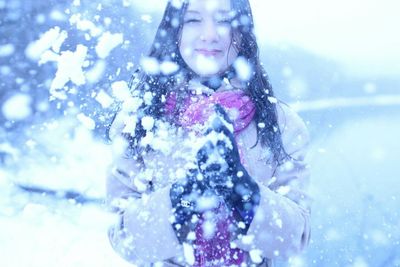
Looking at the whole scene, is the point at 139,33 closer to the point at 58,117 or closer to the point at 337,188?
the point at 58,117

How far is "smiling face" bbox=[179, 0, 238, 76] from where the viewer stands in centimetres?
153

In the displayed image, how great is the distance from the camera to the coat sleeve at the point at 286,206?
1.37 metres

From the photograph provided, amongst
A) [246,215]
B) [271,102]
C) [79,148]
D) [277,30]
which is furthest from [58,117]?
[246,215]

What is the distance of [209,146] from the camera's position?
122cm

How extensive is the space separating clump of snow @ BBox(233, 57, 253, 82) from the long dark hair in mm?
12

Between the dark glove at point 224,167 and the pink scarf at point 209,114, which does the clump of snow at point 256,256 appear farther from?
the dark glove at point 224,167

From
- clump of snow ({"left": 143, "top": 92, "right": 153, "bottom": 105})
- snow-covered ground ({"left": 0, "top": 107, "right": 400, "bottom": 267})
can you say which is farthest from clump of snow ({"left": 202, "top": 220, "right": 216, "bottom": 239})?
snow-covered ground ({"left": 0, "top": 107, "right": 400, "bottom": 267})

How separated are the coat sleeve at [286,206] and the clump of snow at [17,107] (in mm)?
1799

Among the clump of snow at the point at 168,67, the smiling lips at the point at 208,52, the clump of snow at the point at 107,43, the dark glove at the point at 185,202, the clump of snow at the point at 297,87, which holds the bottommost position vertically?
the clump of snow at the point at 297,87

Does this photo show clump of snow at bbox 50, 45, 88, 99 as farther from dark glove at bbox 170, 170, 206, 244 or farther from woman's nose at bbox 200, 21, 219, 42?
dark glove at bbox 170, 170, 206, 244

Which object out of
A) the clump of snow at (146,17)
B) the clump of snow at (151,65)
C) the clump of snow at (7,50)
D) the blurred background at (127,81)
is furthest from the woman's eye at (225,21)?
the clump of snow at (7,50)

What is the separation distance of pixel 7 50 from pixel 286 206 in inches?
79.8

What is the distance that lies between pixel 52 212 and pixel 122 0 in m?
1.10

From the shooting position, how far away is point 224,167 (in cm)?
123
